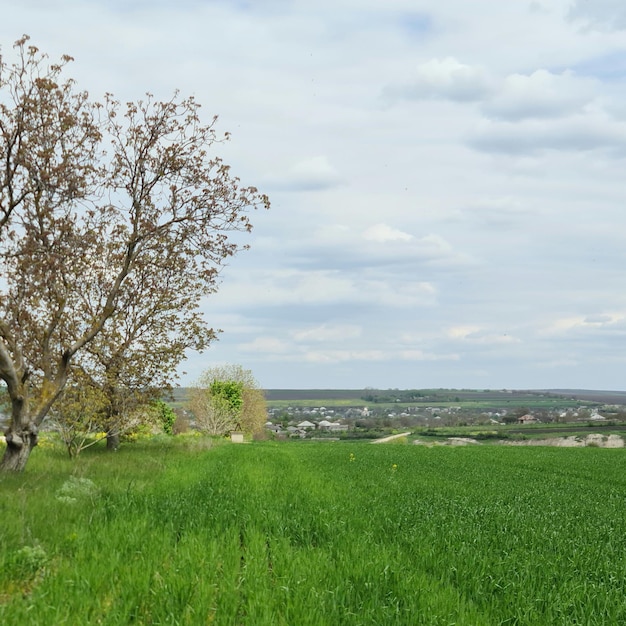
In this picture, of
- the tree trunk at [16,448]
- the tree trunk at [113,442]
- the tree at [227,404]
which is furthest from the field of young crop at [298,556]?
the tree at [227,404]

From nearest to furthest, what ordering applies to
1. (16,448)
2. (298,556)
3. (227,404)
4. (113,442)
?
1. (298,556)
2. (16,448)
3. (113,442)
4. (227,404)

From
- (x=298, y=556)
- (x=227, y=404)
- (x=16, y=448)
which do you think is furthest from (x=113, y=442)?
(x=227, y=404)

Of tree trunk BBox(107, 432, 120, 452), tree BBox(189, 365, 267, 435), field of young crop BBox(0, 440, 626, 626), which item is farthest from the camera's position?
tree BBox(189, 365, 267, 435)

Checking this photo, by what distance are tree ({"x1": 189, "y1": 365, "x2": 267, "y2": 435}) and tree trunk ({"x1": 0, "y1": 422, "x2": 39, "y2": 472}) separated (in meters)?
59.5

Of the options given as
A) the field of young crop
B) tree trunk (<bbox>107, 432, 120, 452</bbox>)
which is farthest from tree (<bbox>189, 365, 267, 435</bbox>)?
the field of young crop

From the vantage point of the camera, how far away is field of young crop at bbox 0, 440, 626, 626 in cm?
681

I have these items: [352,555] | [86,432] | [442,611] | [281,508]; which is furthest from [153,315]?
[442,611]

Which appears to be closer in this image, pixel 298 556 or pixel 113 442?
pixel 298 556

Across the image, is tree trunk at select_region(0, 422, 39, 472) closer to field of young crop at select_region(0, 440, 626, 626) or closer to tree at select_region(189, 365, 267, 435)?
field of young crop at select_region(0, 440, 626, 626)

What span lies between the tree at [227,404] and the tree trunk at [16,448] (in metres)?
59.5

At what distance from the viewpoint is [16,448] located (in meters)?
19.5

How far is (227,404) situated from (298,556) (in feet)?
256

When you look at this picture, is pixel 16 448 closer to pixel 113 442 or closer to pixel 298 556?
pixel 298 556

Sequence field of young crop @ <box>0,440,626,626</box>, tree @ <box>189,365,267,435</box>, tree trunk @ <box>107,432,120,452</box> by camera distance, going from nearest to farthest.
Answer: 1. field of young crop @ <box>0,440,626,626</box>
2. tree trunk @ <box>107,432,120,452</box>
3. tree @ <box>189,365,267,435</box>
